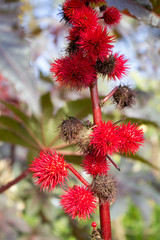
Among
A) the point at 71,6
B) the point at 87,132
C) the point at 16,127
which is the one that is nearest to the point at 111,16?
the point at 71,6

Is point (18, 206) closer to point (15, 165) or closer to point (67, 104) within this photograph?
point (15, 165)

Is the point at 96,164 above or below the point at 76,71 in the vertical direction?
below

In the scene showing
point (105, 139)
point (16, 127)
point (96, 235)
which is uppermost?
point (16, 127)

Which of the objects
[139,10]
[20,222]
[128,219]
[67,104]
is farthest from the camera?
[128,219]

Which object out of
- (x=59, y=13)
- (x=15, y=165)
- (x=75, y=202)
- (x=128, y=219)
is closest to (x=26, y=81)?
(x=59, y=13)

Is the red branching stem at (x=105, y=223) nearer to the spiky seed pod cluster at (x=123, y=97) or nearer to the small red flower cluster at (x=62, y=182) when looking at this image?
the small red flower cluster at (x=62, y=182)

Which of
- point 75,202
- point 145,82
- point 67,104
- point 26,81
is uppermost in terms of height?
point 145,82

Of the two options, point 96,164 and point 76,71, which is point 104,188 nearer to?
point 96,164

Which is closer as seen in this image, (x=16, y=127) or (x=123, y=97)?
(x=123, y=97)
